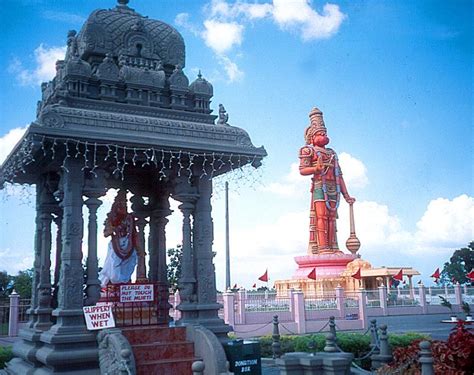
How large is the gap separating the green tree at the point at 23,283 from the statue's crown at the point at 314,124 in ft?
78.0

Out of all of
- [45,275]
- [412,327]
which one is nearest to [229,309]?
[412,327]

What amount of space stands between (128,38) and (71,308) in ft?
19.2

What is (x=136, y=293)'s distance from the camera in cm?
1013

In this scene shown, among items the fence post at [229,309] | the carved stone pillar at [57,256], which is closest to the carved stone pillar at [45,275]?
the carved stone pillar at [57,256]

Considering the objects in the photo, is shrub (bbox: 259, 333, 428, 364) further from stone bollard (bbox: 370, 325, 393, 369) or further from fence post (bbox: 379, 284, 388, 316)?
fence post (bbox: 379, 284, 388, 316)

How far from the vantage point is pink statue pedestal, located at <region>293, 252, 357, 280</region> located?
38.1 meters

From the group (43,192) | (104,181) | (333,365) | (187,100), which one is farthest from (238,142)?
(333,365)

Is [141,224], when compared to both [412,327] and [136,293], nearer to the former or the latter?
[136,293]

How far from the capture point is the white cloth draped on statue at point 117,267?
11359 millimetres

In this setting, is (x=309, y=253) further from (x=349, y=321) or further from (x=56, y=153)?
(x=56, y=153)

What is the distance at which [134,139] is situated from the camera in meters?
9.58

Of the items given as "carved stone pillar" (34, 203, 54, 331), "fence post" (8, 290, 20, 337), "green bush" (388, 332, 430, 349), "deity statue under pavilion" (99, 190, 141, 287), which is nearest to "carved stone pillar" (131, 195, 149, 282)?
"deity statue under pavilion" (99, 190, 141, 287)

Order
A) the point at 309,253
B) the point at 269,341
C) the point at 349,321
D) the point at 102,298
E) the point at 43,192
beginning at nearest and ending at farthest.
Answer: the point at 102,298 → the point at 43,192 → the point at 269,341 → the point at 349,321 → the point at 309,253

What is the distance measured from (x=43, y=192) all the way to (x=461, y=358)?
8601mm
